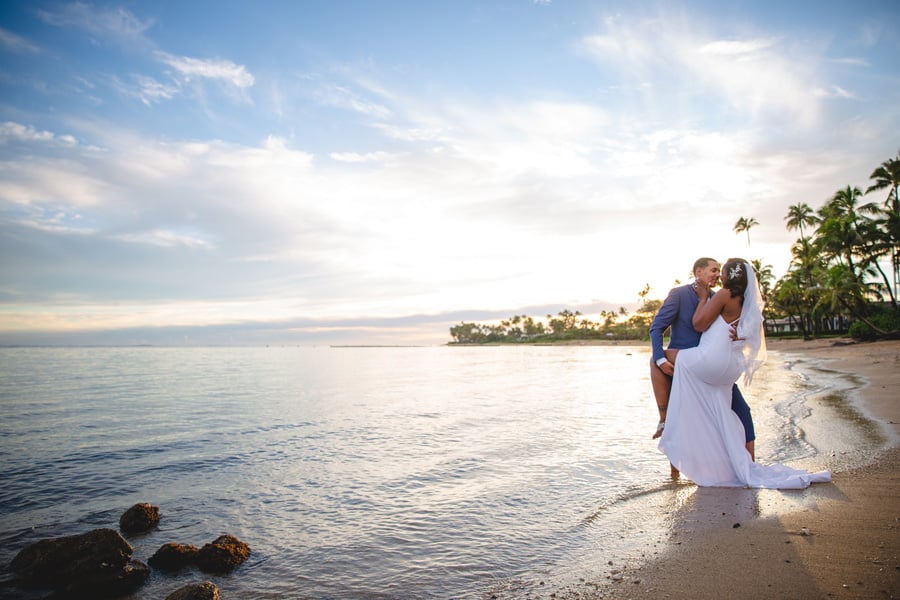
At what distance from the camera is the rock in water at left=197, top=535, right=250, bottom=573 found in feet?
15.6

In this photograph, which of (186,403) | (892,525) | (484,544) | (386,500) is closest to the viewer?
(892,525)

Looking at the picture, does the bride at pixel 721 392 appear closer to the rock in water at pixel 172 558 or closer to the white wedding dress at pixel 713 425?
the white wedding dress at pixel 713 425

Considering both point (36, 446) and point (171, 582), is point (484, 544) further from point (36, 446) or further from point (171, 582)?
point (36, 446)

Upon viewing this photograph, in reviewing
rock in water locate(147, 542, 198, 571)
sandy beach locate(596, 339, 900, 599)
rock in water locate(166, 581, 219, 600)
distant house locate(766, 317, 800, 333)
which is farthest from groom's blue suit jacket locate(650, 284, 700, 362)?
distant house locate(766, 317, 800, 333)

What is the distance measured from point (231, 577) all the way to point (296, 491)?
288 centimetres

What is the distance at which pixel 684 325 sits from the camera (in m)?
5.74

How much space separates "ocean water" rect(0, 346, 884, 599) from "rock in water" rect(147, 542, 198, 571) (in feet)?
0.53

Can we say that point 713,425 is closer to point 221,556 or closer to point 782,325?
point 221,556

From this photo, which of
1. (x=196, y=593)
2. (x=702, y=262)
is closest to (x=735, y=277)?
(x=702, y=262)

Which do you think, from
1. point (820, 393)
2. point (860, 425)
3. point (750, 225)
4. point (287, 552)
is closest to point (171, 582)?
point (287, 552)

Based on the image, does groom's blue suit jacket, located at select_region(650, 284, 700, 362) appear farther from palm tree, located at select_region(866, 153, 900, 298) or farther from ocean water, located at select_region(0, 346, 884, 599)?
palm tree, located at select_region(866, 153, 900, 298)

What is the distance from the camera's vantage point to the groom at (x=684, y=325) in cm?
560

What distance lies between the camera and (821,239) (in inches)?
1940

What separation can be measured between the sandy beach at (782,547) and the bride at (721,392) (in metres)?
0.22
